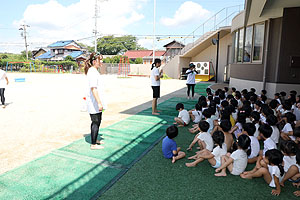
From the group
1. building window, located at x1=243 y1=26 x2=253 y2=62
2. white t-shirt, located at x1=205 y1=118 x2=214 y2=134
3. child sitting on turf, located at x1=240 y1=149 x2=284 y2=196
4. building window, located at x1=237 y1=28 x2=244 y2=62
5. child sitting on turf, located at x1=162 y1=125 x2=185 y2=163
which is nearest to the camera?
child sitting on turf, located at x1=240 y1=149 x2=284 y2=196

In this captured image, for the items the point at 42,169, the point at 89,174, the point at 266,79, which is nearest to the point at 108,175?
the point at 89,174

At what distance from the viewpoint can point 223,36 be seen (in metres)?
19.1

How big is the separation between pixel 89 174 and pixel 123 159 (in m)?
0.68

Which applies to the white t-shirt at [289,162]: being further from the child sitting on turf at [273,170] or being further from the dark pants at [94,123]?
the dark pants at [94,123]

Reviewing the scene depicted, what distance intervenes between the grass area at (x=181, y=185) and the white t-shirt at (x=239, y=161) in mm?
105

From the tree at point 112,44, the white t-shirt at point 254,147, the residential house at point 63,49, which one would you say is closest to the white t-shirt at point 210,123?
the white t-shirt at point 254,147

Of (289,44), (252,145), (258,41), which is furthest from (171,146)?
(258,41)

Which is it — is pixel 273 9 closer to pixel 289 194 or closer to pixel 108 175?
pixel 289 194

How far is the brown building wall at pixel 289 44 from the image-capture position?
793 centimetres

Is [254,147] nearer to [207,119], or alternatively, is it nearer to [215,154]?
[215,154]

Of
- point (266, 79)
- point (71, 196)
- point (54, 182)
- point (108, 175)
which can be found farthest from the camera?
point (266, 79)

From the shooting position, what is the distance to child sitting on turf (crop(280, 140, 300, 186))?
286cm

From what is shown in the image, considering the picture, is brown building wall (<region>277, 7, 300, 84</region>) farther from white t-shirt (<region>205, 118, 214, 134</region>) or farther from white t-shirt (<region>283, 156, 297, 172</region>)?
white t-shirt (<region>283, 156, 297, 172</region>)

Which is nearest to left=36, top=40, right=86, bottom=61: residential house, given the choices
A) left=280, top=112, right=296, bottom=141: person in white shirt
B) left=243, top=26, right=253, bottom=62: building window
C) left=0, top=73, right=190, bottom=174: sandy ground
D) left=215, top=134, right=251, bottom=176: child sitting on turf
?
left=243, top=26, right=253, bottom=62: building window
